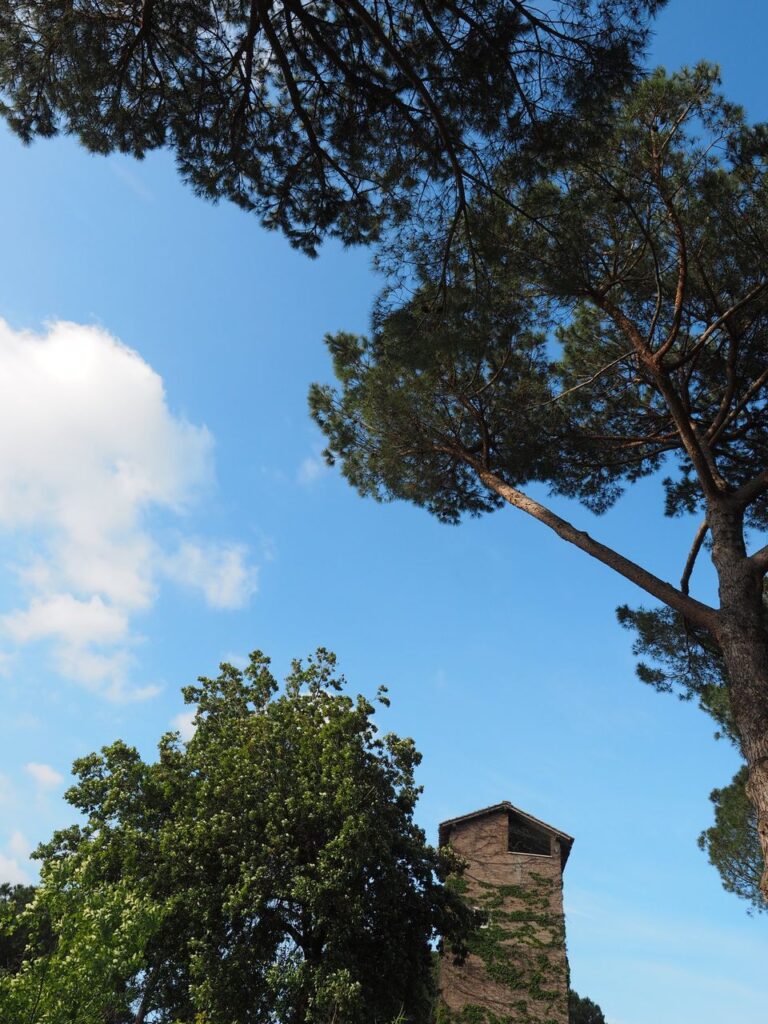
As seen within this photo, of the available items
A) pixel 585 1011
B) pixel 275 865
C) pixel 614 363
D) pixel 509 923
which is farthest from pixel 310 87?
pixel 585 1011

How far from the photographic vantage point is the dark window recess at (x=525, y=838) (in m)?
15.5

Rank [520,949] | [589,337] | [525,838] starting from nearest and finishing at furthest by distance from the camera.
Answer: [589,337], [520,949], [525,838]

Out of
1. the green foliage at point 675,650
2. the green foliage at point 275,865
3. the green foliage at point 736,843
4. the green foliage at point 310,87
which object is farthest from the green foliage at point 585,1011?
the green foliage at point 310,87

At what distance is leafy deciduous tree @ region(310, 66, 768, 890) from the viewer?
762 cm

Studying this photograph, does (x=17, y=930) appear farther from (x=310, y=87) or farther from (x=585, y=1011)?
(x=585, y=1011)

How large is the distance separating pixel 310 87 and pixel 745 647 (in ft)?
22.7

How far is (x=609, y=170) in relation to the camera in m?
8.20

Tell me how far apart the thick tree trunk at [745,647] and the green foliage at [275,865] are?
612 cm

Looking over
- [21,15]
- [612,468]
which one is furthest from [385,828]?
[21,15]

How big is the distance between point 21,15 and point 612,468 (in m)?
9.02

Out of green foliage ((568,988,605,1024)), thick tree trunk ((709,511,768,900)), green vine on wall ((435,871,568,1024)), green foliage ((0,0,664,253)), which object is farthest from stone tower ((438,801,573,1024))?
green foliage ((568,988,605,1024))

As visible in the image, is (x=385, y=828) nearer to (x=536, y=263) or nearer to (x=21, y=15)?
(x=536, y=263)

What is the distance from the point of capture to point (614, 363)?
9.27 metres

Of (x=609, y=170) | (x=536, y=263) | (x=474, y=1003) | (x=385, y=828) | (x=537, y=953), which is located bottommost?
(x=474, y=1003)
